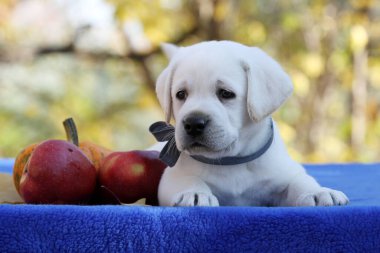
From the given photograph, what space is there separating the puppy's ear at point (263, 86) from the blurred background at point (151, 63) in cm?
317

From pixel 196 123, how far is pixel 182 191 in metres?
0.19

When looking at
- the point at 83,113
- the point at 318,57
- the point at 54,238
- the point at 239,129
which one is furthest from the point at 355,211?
the point at 83,113

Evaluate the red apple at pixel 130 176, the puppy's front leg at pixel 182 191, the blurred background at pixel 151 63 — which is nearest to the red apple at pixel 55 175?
the red apple at pixel 130 176

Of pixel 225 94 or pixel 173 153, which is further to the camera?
pixel 173 153

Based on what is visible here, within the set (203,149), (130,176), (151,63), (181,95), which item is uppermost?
(181,95)

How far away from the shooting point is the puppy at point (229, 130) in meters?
1.70

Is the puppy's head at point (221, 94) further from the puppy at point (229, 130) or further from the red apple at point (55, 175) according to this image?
the red apple at point (55, 175)

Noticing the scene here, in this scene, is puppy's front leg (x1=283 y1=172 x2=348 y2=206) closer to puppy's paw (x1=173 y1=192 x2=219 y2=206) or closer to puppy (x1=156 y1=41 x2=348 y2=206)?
puppy (x1=156 y1=41 x2=348 y2=206)

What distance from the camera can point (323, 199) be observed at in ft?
5.25

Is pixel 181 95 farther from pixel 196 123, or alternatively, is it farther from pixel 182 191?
pixel 182 191

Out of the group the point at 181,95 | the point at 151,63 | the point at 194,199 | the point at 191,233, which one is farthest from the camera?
the point at 151,63

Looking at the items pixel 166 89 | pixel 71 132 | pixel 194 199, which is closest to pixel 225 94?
pixel 166 89

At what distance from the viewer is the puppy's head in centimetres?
169

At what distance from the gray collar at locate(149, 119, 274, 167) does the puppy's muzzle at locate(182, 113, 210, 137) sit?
5.7 inches
